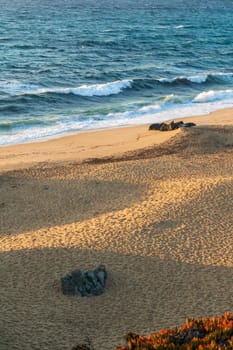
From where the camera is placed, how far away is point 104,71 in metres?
46.0

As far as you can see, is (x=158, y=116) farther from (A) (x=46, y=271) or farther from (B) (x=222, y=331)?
(B) (x=222, y=331)

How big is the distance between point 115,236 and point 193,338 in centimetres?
786

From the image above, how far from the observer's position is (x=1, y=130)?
30328 millimetres

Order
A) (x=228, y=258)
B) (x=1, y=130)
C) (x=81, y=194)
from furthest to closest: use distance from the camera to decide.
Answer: (x=1, y=130) → (x=81, y=194) → (x=228, y=258)

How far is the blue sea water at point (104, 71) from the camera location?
3372cm

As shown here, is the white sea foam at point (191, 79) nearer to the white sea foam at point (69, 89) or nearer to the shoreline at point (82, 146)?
the white sea foam at point (69, 89)

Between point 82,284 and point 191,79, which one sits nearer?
point 82,284

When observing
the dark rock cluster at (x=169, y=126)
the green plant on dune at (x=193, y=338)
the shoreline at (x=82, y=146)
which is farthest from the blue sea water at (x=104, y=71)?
the green plant on dune at (x=193, y=338)

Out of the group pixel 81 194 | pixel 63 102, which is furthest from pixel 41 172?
pixel 63 102

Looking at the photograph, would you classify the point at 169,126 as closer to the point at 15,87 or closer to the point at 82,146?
the point at 82,146

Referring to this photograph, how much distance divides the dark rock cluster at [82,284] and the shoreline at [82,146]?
Answer: 32.3 ft

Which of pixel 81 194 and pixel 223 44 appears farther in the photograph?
pixel 223 44

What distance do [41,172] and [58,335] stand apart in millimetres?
11066

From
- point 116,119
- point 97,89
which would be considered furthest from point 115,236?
point 97,89
